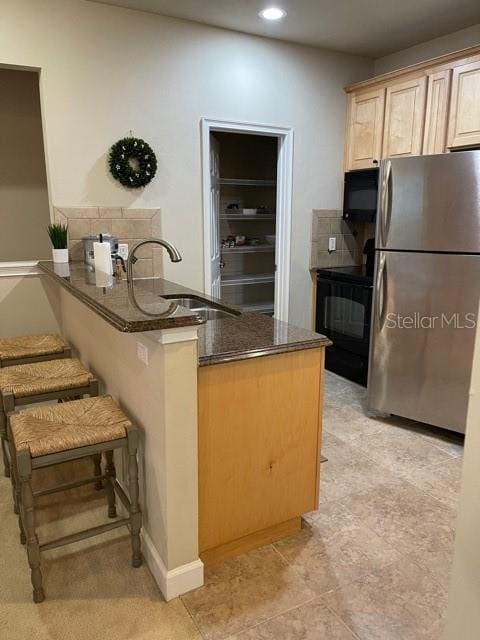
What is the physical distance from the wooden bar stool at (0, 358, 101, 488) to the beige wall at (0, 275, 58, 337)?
0.94 meters

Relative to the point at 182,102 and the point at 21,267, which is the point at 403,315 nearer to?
the point at 182,102

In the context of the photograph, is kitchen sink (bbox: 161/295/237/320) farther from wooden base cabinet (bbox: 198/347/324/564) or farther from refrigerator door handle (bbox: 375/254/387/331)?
refrigerator door handle (bbox: 375/254/387/331)

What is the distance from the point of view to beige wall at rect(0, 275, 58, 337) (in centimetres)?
316

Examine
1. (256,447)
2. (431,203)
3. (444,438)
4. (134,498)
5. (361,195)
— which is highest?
(361,195)

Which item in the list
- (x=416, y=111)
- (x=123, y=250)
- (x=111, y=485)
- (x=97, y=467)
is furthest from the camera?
(x=416, y=111)

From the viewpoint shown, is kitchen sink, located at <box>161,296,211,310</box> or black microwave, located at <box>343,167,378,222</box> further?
black microwave, located at <box>343,167,378,222</box>

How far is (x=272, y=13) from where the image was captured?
10.3 feet

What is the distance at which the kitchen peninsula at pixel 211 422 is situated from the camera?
1624 mm

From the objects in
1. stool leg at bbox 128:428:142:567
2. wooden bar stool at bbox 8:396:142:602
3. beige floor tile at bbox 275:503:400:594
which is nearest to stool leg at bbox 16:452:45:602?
wooden bar stool at bbox 8:396:142:602

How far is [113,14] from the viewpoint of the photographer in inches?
120

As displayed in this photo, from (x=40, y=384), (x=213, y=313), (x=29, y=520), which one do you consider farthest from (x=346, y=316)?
(x=29, y=520)

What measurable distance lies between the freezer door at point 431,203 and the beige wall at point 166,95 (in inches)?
45.2

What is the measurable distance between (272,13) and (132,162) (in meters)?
1.35

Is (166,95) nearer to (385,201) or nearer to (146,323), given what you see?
(385,201)
